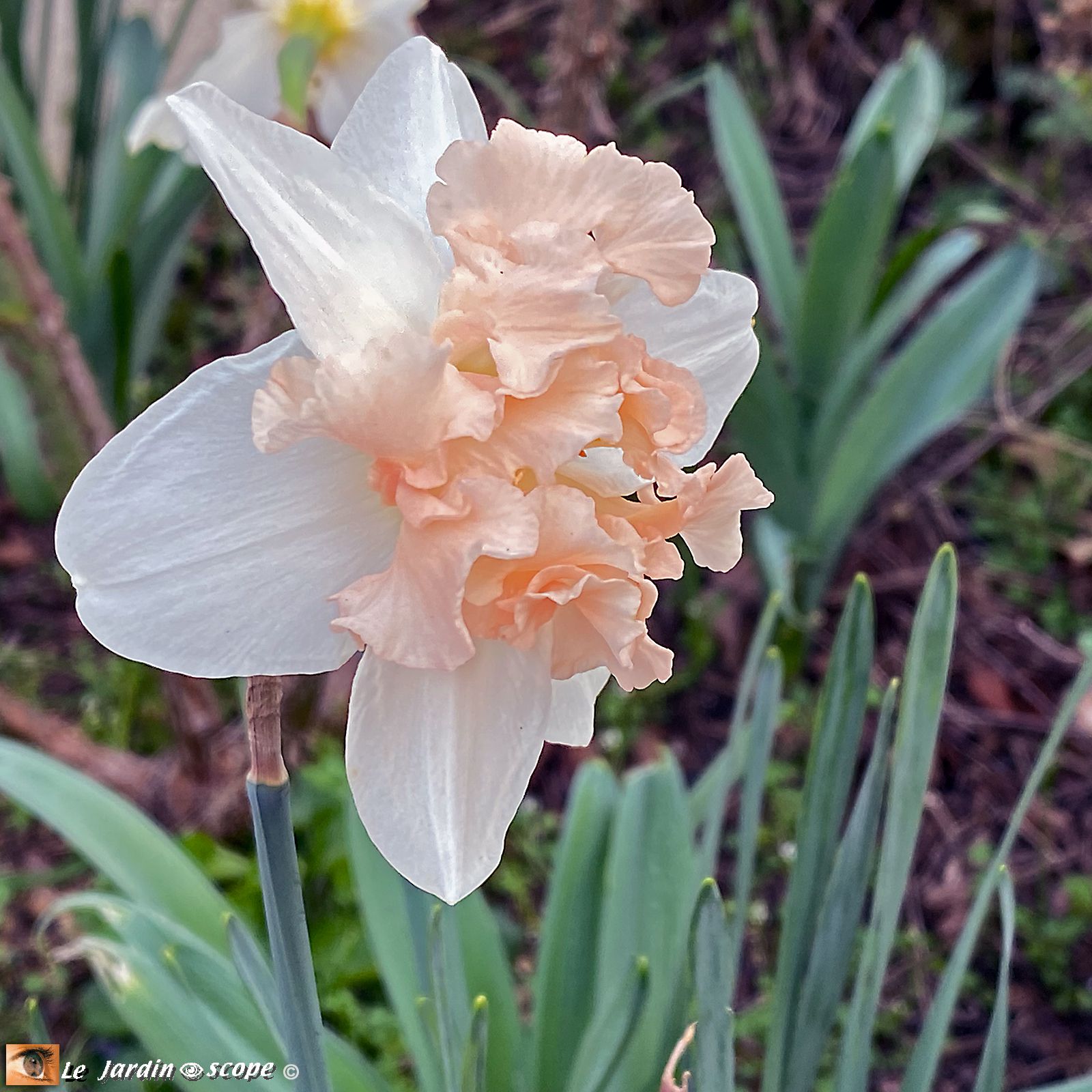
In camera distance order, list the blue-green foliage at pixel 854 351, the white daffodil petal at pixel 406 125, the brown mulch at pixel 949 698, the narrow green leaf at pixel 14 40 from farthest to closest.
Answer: the narrow green leaf at pixel 14 40 < the blue-green foliage at pixel 854 351 < the brown mulch at pixel 949 698 < the white daffodil petal at pixel 406 125

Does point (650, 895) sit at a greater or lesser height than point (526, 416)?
lesser

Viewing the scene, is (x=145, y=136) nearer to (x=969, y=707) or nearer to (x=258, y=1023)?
(x=258, y=1023)

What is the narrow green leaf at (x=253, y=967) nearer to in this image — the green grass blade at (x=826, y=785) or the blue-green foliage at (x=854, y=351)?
the green grass blade at (x=826, y=785)

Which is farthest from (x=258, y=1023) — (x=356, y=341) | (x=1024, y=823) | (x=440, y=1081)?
(x=1024, y=823)

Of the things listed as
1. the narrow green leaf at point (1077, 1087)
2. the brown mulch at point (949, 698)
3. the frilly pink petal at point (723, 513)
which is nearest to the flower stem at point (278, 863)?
the frilly pink petal at point (723, 513)

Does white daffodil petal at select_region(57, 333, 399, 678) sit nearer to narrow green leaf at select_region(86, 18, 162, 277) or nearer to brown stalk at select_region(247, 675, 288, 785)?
brown stalk at select_region(247, 675, 288, 785)

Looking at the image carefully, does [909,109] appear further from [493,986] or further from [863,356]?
[493,986]

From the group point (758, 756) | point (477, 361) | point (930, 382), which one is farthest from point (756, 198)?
point (477, 361)
